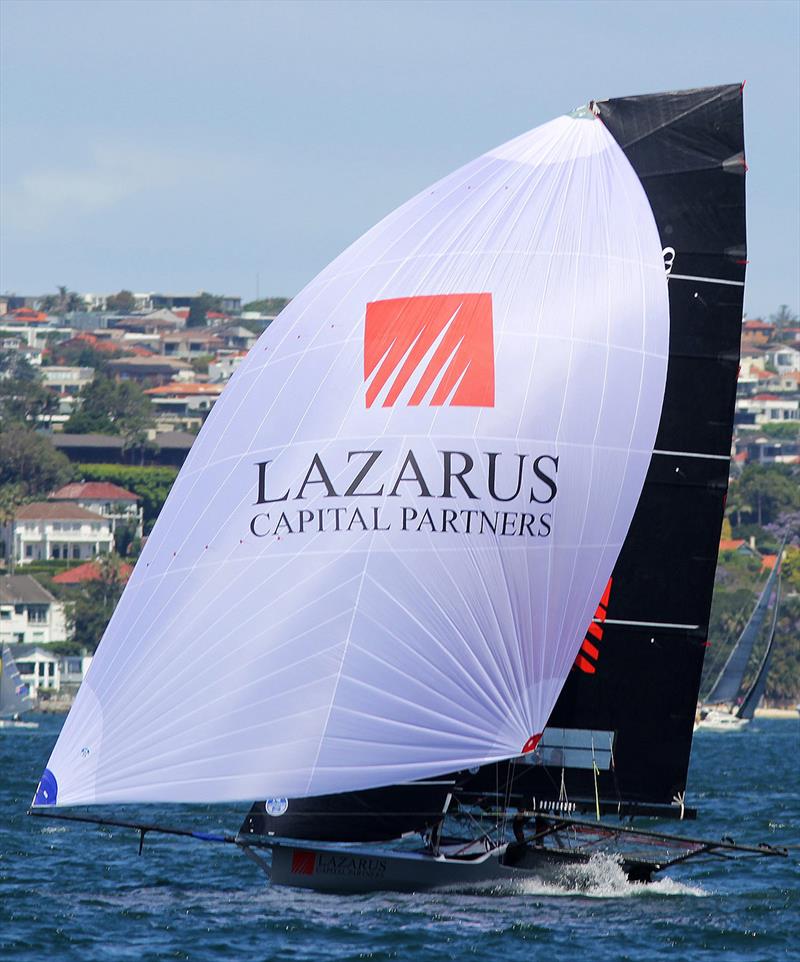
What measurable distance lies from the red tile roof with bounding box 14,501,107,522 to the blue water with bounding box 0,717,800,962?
286 feet

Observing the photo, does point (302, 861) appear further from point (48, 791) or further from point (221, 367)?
point (221, 367)

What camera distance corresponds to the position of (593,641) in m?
16.2

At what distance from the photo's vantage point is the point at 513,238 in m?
15.9

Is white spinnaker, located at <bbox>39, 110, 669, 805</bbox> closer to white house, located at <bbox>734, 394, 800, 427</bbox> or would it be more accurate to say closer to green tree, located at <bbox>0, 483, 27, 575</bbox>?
green tree, located at <bbox>0, 483, 27, 575</bbox>

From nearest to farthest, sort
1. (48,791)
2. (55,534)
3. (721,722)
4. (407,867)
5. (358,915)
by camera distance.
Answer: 1. (358,915)
2. (48,791)
3. (407,867)
4. (721,722)
5. (55,534)

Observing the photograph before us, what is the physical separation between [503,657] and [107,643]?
2665 millimetres

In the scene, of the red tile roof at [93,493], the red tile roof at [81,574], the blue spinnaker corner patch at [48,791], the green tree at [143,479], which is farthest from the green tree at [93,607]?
the blue spinnaker corner patch at [48,791]

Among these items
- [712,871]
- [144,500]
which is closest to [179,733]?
[712,871]

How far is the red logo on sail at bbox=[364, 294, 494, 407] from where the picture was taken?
610 inches

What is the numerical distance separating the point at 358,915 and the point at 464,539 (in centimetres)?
256

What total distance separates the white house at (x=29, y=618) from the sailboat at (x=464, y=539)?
74.9 m

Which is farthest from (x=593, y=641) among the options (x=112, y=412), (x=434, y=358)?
(x=112, y=412)

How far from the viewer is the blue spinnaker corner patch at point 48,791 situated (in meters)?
15.1

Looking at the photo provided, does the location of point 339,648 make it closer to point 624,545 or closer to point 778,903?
point 624,545
